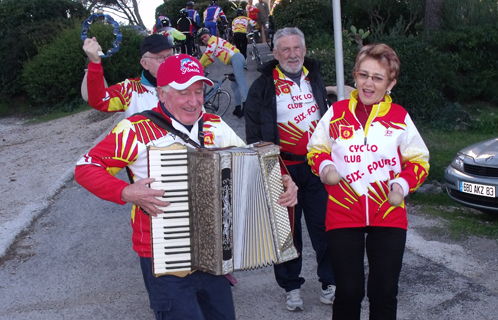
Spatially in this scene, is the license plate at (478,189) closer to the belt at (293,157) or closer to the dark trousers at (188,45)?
the belt at (293,157)

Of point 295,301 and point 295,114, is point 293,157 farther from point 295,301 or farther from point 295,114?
point 295,301

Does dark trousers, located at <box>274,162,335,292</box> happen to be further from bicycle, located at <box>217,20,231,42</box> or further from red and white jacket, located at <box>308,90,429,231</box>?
bicycle, located at <box>217,20,231,42</box>

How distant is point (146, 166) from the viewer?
2.98m

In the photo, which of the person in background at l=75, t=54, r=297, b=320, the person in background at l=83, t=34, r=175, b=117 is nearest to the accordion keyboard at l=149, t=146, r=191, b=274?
the person in background at l=75, t=54, r=297, b=320

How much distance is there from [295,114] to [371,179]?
1.27m

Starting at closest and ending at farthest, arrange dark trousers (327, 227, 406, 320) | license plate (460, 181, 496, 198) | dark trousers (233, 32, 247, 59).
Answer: dark trousers (327, 227, 406, 320), license plate (460, 181, 496, 198), dark trousers (233, 32, 247, 59)

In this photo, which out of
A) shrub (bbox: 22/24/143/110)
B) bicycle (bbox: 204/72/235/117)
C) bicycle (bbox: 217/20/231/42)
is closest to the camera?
bicycle (bbox: 204/72/235/117)

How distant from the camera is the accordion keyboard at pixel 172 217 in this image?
268 centimetres

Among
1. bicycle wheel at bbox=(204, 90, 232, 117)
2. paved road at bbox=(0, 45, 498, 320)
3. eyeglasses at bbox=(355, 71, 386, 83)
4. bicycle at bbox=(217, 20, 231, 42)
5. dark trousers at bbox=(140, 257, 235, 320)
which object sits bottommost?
paved road at bbox=(0, 45, 498, 320)

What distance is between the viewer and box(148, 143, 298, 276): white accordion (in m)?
2.69

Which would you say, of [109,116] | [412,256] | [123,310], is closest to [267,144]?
[123,310]

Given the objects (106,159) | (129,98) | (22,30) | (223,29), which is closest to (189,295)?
(106,159)

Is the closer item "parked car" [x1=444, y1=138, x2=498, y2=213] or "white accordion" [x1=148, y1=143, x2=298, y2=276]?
"white accordion" [x1=148, y1=143, x2=298, y2=276]

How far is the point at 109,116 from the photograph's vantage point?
45.5 feet
